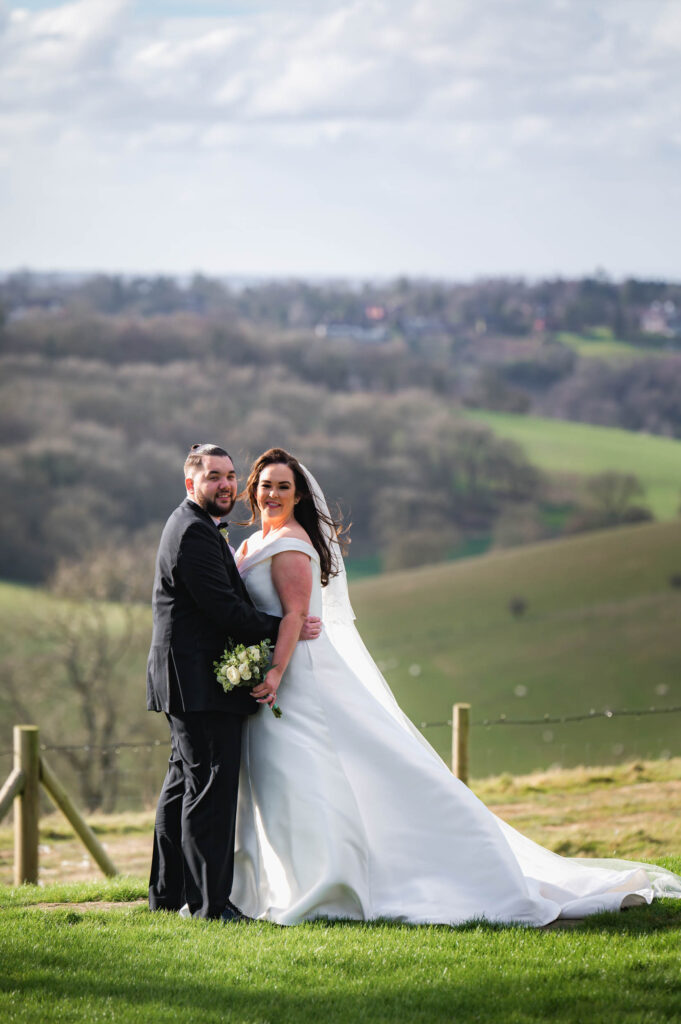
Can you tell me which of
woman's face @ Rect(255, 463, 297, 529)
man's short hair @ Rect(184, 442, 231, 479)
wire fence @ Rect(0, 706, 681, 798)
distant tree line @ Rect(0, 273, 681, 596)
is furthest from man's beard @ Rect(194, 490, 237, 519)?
distant tree line @ Rect(0, 273, 681, 596)

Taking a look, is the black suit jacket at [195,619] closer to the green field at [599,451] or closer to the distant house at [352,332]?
the green field at [599,451]

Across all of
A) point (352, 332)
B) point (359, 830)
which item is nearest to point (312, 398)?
point (352, 332)

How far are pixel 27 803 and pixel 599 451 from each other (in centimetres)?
8275

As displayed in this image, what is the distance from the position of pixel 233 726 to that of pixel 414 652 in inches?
1873

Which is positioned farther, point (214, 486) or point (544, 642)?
point (544, 642)

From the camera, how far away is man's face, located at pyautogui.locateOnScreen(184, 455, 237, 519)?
16.8 feet

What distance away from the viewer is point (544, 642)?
2131 inches

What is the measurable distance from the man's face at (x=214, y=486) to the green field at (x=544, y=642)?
30.8 metres

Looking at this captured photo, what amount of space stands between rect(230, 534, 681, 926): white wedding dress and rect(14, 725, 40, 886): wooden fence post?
95.3 inches

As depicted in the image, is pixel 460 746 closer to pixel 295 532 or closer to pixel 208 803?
pixel 295 532

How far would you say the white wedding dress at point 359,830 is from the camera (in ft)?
16.5

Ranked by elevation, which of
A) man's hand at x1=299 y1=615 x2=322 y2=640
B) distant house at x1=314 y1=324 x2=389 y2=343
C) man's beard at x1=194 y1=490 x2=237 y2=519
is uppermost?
distant house at x1=314 y1=324 x2=389 y2=343

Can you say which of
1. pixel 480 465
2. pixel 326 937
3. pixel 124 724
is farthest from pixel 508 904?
pixel 480 465

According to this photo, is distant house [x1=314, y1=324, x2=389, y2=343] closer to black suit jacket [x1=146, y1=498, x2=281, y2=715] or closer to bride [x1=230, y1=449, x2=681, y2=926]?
bride [x1=230, y1=449, x2=681, y2=926]
